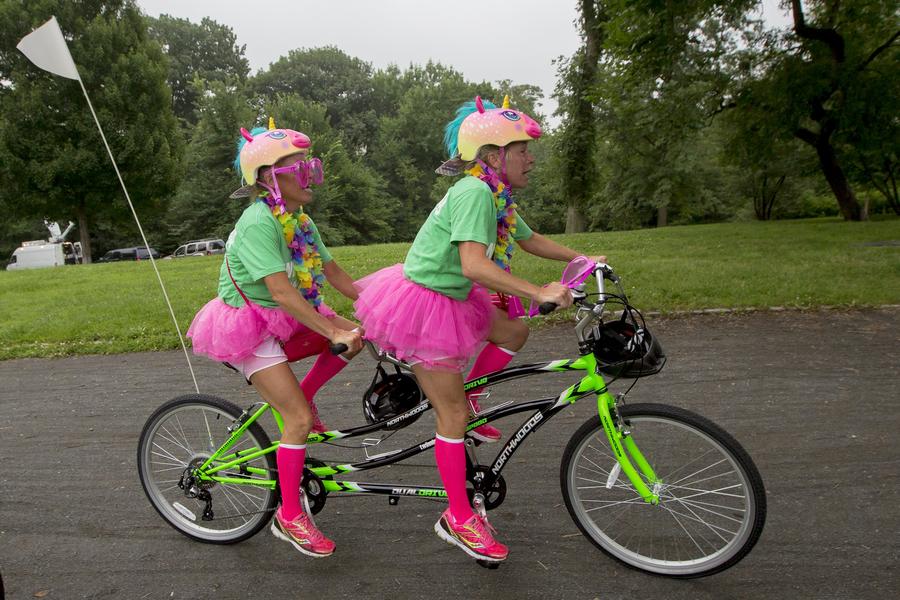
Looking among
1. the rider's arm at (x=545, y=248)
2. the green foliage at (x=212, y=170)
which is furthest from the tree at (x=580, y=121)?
the rider's arm at (x=545, y=248)

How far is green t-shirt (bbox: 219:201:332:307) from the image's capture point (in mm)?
2961

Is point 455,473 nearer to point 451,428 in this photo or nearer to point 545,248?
point 451,428

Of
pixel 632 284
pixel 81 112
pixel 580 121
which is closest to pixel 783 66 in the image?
pixel 580 121

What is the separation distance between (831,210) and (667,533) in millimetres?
40884

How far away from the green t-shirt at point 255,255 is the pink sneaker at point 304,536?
1059mm

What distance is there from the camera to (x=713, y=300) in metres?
8.52

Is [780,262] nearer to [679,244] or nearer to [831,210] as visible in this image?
[679,244]

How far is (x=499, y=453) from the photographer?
3273 mm

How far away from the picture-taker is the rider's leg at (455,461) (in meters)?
2.97

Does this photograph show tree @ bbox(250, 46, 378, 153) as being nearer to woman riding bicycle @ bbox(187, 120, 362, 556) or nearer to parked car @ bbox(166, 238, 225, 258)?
parked car @ bbox(166, 238, 225, 258)

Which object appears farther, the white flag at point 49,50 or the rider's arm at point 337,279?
the white flag at point 49,50

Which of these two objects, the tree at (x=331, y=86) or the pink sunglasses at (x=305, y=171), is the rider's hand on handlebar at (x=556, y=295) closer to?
the pink sunglasses at (x=305, y=171)

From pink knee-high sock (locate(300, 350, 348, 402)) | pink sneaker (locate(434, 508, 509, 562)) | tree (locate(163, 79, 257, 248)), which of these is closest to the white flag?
pink knee-high sock (locate(300, 350, 348, 402))

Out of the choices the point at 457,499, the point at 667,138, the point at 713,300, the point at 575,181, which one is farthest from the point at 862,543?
the point at 575,181
